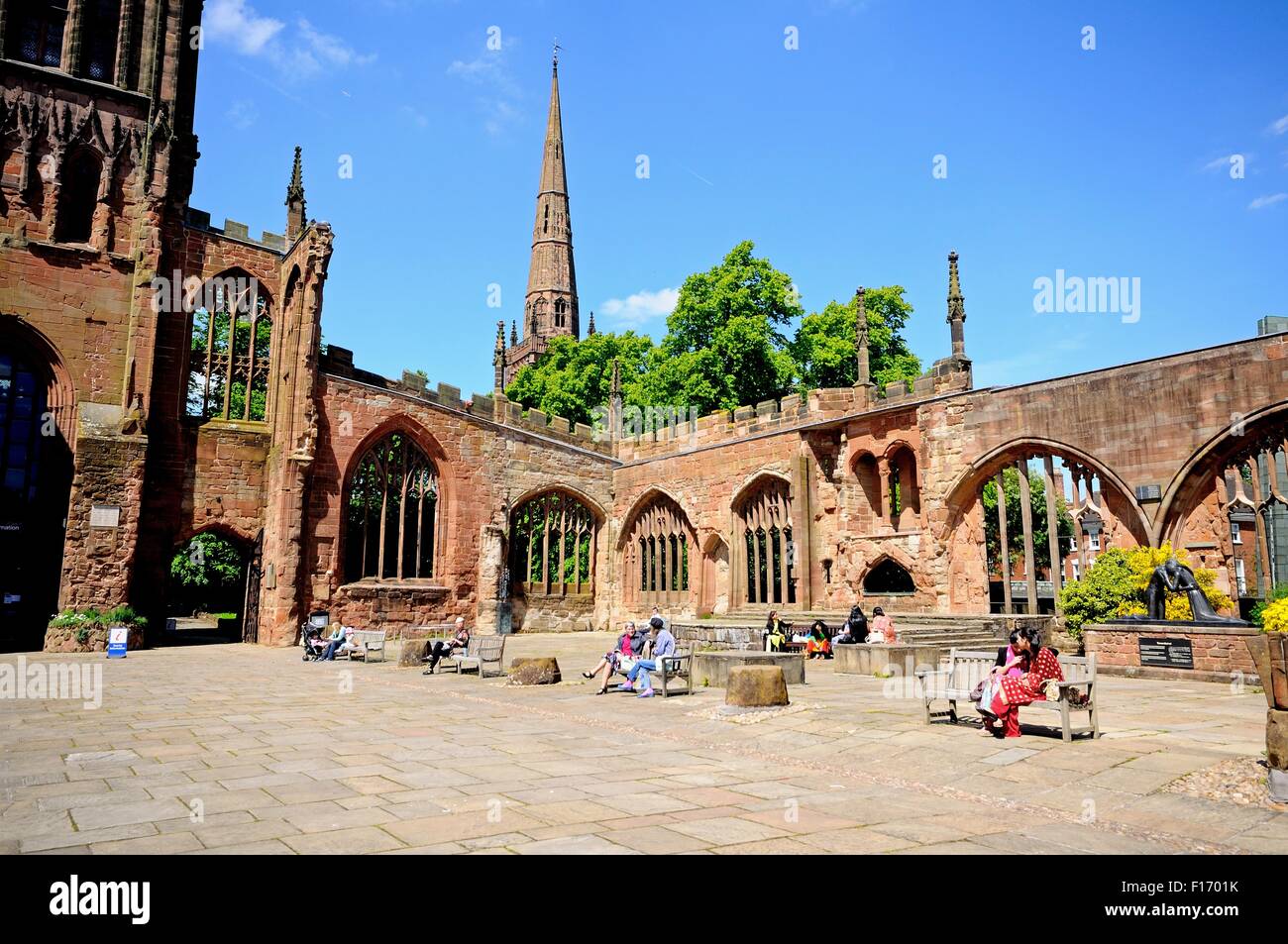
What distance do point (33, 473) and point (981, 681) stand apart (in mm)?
20828

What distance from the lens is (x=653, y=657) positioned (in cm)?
1138

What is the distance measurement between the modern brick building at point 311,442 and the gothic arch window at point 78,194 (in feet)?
0.24

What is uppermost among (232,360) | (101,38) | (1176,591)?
(101,38)

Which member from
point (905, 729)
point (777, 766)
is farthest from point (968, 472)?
point (777, 766)

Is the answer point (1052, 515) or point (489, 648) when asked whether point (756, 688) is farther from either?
point (1052, 515)

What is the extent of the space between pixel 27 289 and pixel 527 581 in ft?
48.5

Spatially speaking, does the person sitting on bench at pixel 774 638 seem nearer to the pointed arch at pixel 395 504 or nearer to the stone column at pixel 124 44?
the pointed arch at pixel 395 504

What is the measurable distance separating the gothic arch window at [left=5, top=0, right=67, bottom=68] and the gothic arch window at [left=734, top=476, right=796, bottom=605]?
20639 millimetres

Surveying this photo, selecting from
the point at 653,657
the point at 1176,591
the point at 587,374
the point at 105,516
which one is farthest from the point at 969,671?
the point at 587,374

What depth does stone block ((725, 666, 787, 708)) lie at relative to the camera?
8992 mm

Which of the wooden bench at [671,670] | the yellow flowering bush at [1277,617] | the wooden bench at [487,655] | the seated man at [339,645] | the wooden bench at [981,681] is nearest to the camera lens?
the wooden bench at [981,681]

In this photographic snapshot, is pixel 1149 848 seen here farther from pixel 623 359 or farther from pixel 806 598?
pixel 623 359

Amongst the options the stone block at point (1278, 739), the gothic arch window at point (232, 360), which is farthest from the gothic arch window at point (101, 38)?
the stone block at point (1278, 739)

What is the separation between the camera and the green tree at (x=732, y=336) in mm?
32719
